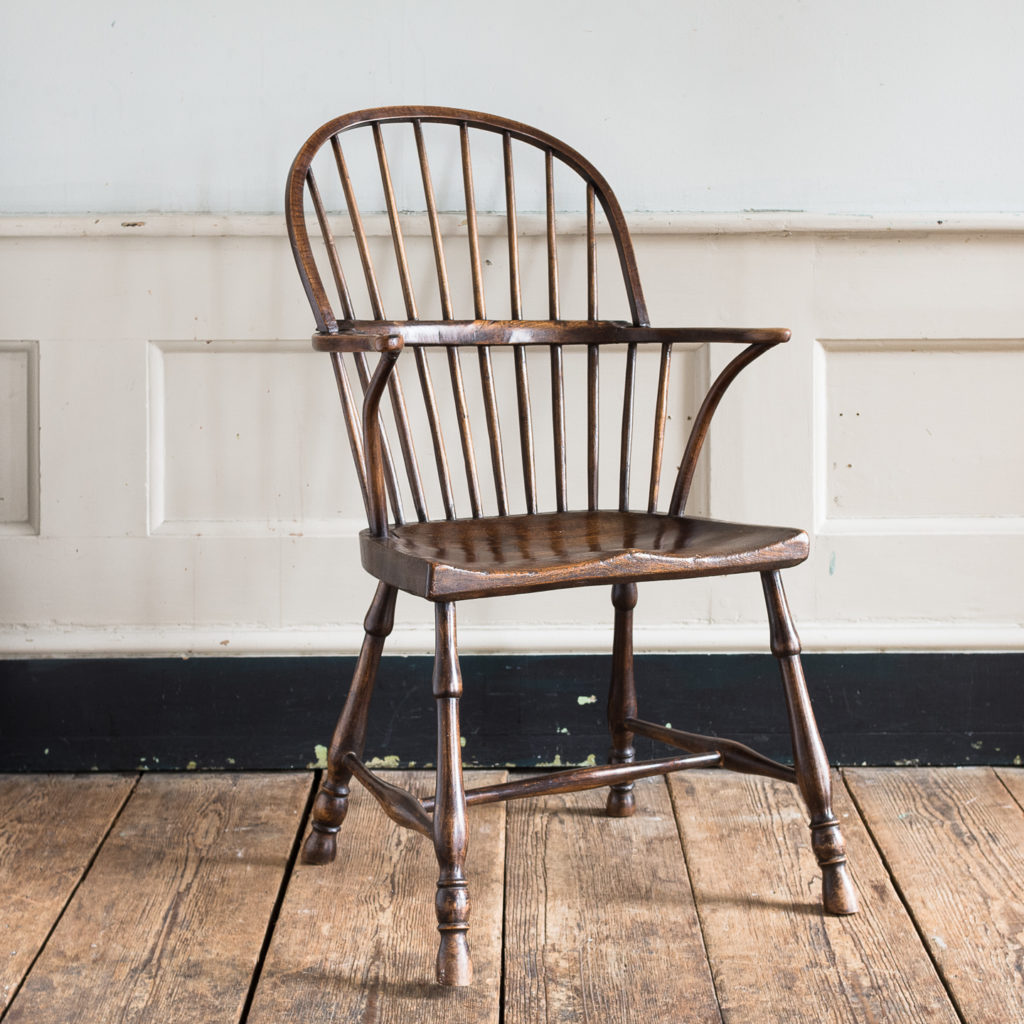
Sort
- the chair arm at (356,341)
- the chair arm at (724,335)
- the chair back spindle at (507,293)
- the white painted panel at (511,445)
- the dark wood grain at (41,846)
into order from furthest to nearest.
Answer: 1. the white painted panel at (511,445)
2. the chair back spindle at (507,293)
3. the chair arm at (724,335)
4. the dark wood grain at (41,846)
5. the chair arm at (356,341)

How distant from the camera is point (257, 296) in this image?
1.68 meters

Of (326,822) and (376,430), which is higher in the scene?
(376,430)

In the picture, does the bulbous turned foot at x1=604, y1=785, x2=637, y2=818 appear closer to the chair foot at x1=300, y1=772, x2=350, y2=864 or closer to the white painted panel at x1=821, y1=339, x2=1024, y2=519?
the chair foot at x1=300, y1=772, x2=350, y2=864

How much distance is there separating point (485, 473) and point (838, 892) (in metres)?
0.82

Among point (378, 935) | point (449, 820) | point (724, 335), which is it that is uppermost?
point (724, 335)

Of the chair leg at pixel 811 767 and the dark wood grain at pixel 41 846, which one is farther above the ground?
the chair leg at pixel 811 767

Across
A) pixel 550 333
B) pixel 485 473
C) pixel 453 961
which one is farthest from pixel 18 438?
pixel 453 961

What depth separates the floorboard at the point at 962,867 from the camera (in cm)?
111

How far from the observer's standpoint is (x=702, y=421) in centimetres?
143

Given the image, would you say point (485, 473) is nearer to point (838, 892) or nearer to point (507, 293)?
point (507, 293)

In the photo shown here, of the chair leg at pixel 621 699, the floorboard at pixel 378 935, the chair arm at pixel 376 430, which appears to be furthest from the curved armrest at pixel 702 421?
the floorboard at pixel 378 935

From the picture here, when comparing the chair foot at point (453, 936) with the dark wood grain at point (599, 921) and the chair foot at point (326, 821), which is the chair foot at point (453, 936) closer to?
the dark wood grain at point (599, 921)

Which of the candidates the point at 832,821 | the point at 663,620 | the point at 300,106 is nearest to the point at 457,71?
the point at 300,106

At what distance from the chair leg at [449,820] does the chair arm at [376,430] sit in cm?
18
